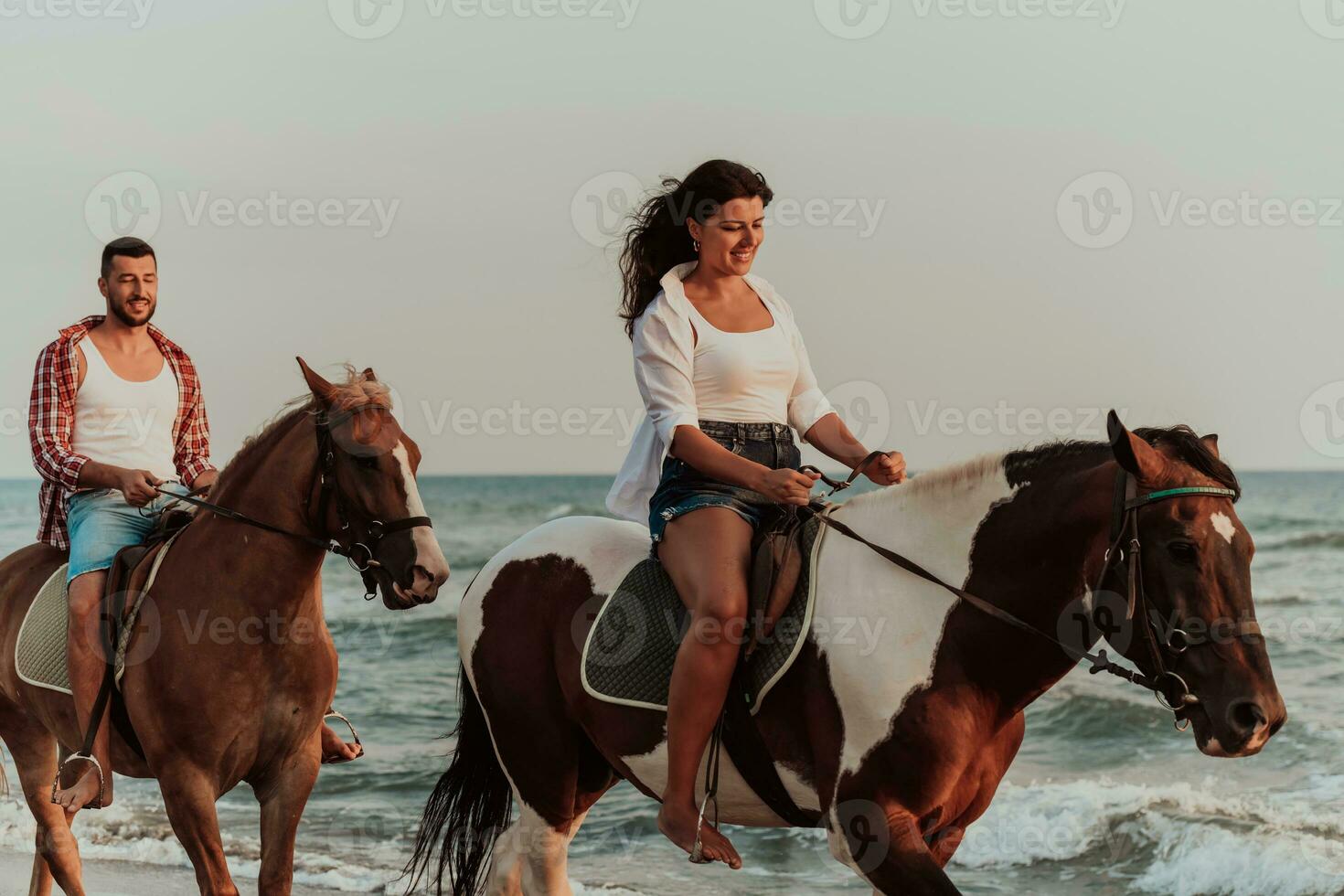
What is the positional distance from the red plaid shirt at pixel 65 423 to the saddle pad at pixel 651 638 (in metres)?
2.18

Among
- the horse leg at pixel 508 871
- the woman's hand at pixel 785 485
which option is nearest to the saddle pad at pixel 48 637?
the horse leg at pixel 508 871

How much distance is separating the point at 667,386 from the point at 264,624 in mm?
1716

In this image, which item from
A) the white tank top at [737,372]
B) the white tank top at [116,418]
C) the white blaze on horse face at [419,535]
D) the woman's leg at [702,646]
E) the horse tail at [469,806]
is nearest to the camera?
the woman's leg at [702,646]

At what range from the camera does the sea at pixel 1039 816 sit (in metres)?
8.49

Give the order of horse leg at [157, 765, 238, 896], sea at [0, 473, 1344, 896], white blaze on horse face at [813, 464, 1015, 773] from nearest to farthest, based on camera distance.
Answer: white blaze on horse face at [813, 464, 1015, 773]
horse leg at [157, 765, 238, 896]
sea at [0, 473, 1344, 896]

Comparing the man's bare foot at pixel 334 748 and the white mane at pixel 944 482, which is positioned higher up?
the white mane at pixel 944 482

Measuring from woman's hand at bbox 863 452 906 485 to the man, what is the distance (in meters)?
2.38

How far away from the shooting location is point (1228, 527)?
3.54 meters

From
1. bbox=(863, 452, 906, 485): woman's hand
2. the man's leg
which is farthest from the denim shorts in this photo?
the man's leg

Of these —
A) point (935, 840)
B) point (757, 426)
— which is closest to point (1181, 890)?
point (935, 840)

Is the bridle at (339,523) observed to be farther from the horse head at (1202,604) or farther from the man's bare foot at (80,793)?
the horse head at (1202,604)

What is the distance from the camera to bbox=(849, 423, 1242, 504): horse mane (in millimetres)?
3658

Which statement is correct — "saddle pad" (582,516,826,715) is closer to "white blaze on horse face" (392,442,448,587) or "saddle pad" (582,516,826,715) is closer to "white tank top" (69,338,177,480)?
"white blaze on horse face" (392,442,448,587)

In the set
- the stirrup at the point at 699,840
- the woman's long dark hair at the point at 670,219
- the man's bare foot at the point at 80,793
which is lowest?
the man's bare foot at the point at 80,793
